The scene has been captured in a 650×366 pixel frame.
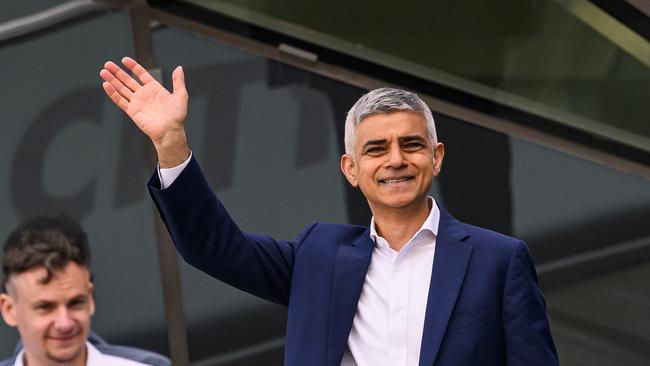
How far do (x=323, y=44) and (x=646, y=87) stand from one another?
134 cm

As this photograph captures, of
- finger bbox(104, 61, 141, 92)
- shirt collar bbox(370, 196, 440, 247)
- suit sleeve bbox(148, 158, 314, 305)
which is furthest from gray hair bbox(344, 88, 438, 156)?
finger bbox(104, 61, 141, 92)

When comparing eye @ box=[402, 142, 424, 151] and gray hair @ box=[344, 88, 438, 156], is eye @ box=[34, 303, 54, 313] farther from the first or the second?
eye @ box=[402, 142, 424, 151]

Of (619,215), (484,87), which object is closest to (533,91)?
(484,87)

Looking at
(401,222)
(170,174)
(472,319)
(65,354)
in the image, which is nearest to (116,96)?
(170,174)

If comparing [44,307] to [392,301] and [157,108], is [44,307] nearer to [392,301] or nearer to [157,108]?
[157,108]

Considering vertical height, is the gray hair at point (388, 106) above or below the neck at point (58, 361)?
above

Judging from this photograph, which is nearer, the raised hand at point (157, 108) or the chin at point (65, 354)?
the raised hand at point (157, 108)

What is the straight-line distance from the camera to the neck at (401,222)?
3533mm

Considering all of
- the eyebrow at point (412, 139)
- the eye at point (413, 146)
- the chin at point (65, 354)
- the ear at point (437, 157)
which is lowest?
the chin at point (65, 354)

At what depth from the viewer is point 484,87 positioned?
20.3ft

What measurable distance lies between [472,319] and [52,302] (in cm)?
101

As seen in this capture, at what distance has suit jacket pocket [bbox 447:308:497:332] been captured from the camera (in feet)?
11.3

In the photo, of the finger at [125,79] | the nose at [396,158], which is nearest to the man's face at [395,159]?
the nose at [396,158]

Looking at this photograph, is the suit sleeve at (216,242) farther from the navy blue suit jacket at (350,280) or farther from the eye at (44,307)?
the eye at (44,307)
